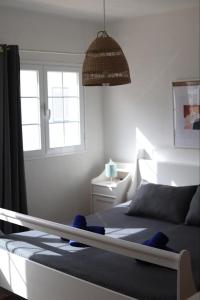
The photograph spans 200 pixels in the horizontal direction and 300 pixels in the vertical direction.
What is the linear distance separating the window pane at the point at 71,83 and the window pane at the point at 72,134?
0.33 meters

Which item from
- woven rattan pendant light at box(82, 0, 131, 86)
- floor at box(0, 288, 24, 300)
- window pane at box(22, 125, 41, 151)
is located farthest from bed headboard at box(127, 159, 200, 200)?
woven rattan pendant light at box(82, 0, 131, 86)

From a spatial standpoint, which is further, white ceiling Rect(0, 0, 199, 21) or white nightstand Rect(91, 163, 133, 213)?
white nightstand Rect(91, 163, 133, 213)

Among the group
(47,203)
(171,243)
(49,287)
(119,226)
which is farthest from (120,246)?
(47,203)

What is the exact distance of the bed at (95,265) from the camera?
246 cm

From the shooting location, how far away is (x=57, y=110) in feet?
16.0

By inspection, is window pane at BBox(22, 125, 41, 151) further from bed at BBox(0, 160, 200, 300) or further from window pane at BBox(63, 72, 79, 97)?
bed at BBox(0, 160, 200, 300)

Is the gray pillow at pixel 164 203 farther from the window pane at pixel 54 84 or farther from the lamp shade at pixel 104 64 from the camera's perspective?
the lamp shade at pixel 104 64

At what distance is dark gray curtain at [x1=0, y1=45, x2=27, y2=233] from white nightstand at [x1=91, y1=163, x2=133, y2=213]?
1.01 meters

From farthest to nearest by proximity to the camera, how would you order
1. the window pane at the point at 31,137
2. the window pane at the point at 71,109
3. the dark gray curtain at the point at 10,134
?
the window pane at the point at 71,109
the window pane at the point at 31,137
the dark gray curtain at the point at 10,134

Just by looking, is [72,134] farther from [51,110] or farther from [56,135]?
[51,110]

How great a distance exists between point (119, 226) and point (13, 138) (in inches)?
49.3

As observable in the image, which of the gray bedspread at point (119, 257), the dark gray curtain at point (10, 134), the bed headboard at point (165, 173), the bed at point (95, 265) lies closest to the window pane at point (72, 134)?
the bed headboard at point (165, 173)

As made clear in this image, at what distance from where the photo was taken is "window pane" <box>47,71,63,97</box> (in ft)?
15.6

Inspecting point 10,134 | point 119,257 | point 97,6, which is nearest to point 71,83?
point 97,6
